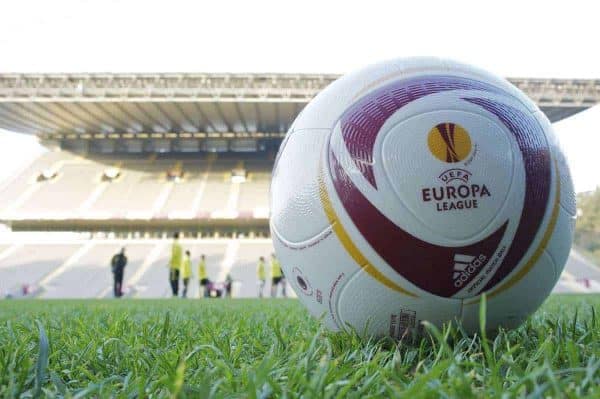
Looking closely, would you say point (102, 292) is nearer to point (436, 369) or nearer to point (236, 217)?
point (236, 217)

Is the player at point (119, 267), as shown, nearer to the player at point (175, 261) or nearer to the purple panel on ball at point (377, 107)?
the player at point (175, 261)

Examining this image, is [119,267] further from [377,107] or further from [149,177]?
[149,177]

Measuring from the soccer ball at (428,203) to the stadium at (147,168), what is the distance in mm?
20997

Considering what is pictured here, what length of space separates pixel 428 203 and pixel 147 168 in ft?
110

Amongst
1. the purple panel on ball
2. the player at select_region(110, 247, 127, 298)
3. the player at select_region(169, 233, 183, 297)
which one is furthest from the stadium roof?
the purple panel on ball

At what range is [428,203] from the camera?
164 centimetres

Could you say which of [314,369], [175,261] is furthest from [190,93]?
[314,369]

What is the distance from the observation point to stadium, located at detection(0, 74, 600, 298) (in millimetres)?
26328

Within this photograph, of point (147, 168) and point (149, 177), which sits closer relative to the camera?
point (149, 177)

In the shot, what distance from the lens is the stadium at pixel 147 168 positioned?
26.3 metres

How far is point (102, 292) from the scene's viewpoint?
70.1 ft

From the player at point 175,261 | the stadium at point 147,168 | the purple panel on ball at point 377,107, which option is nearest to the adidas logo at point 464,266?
the purple panel on ball at point 377,107

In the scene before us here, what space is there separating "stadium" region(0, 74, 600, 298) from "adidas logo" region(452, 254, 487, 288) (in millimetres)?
21212

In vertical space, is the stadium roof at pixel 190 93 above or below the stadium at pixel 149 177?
above
